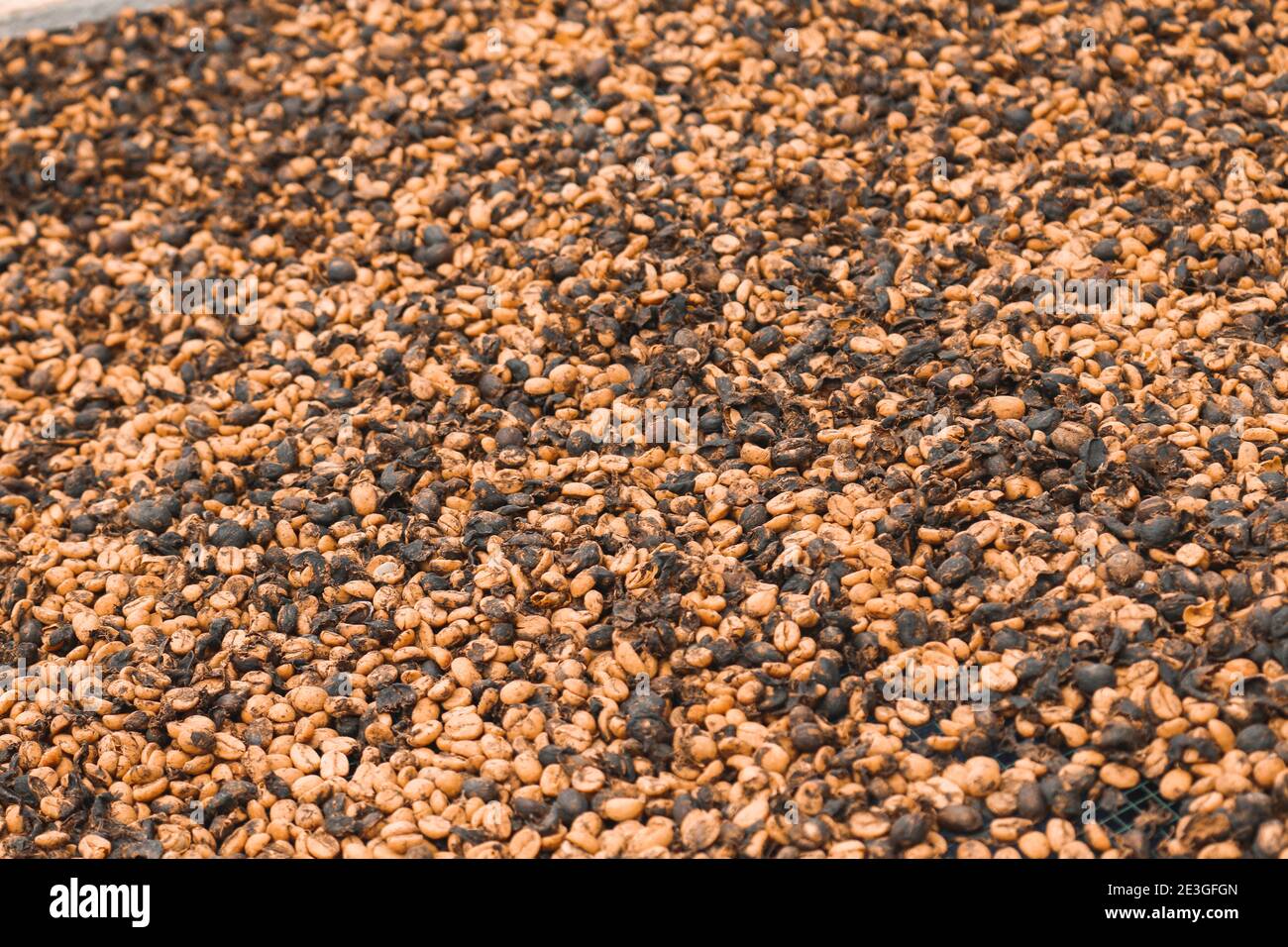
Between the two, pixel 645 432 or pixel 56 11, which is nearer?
pixel 645 432

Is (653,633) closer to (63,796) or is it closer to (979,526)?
(979,526)

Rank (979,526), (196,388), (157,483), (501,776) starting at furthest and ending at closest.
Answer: (196,388) < (157,483) < (979,526) < (501,776)

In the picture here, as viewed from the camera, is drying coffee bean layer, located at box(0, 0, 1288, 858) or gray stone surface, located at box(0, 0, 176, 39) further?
gray stone surface, located at box(0, 0, 176, 39)

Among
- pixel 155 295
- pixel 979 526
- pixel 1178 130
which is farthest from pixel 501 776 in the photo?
pixel 1178 130

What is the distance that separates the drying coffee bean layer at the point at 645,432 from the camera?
7.84 feet

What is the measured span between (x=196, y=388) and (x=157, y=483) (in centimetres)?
32

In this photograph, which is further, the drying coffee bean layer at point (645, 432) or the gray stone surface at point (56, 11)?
the gray stone surface at point (56, 11)

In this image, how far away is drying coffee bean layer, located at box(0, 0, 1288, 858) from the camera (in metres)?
2.39

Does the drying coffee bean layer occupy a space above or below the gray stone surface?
below

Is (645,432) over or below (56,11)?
below

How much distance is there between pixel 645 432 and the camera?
2.95m

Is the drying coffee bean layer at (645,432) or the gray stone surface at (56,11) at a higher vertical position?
the gray stone surface at (56,11)

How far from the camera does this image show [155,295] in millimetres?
3502

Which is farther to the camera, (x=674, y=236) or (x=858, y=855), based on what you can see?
(x=674, y=236)
